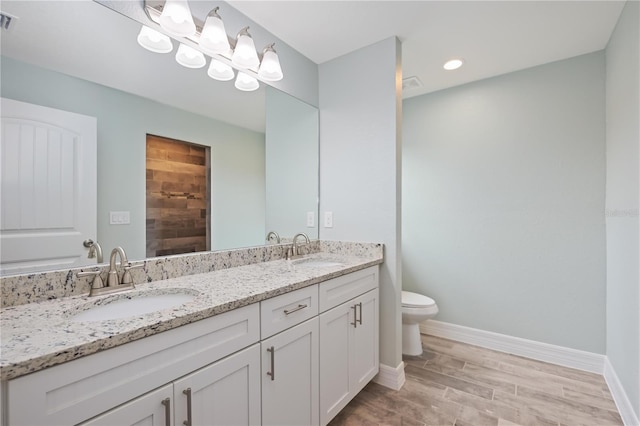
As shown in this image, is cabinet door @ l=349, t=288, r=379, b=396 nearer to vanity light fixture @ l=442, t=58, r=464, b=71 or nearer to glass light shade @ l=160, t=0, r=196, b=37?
glass light shade @ l=160, t=0, r=196, b=37

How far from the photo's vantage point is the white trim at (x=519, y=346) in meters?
2.09

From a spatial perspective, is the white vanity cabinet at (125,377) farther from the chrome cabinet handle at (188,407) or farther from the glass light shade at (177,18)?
the glass light shade at (177,18)

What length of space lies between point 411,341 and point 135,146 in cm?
233

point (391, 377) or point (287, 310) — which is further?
point (391, 377)

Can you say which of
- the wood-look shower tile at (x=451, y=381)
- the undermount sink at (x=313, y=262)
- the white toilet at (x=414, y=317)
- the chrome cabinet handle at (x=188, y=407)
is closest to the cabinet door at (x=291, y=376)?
the chrome cabinet handle at (x=188, y=407)

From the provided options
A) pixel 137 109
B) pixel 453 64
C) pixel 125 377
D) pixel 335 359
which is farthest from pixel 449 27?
pixel 125 377

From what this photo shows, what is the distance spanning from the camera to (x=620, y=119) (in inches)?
67.6

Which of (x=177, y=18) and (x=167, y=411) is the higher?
(x=177, y=18)

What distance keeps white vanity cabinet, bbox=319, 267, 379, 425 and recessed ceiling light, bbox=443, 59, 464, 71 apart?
5.59 ft

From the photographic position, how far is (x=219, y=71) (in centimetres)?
163

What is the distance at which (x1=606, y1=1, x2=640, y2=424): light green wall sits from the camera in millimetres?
1466

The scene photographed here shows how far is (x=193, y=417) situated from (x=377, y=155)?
5.57 ft

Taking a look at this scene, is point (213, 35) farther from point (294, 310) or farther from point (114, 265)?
point (294, 310)

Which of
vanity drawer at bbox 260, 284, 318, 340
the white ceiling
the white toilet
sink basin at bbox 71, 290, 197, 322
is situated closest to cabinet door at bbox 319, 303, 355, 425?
vanity drawer at bbox 260, 284, 318, 340
